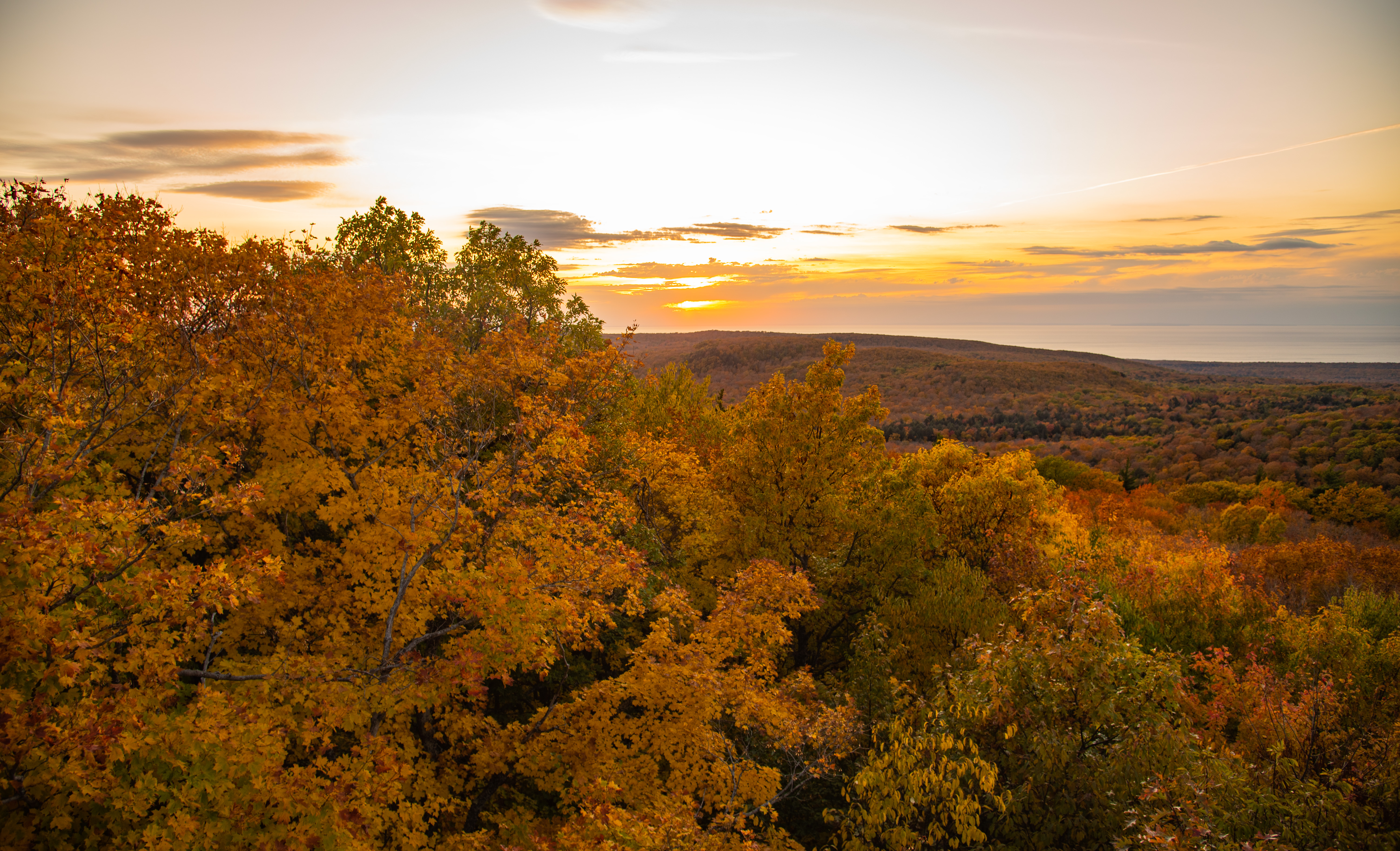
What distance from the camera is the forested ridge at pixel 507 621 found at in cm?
995

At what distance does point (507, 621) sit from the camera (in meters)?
13.4

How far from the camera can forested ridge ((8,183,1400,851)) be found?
995cm

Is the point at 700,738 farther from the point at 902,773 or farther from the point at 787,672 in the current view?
the point at 787,672

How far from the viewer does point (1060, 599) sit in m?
14.1

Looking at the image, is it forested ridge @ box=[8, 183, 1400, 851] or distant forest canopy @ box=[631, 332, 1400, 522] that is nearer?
A: forested ridge @ box=[8, 183, 1400, 851]

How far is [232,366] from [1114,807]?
18.2 metres

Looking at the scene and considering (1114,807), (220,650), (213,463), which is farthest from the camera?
(220,650)

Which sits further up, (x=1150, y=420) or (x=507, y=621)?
(x=507, y=621)

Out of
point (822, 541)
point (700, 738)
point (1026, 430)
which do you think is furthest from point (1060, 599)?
point (1026, 430)

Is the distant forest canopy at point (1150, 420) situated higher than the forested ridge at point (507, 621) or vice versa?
the forested ridge at point (507, 621)

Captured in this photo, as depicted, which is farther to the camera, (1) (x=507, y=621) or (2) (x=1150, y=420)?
(2) (x=1150, y=420)

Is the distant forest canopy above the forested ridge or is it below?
below

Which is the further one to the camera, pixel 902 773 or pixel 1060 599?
pixel 1060 599

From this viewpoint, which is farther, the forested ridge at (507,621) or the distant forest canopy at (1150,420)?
the distant forest canopy at (1150,420)
